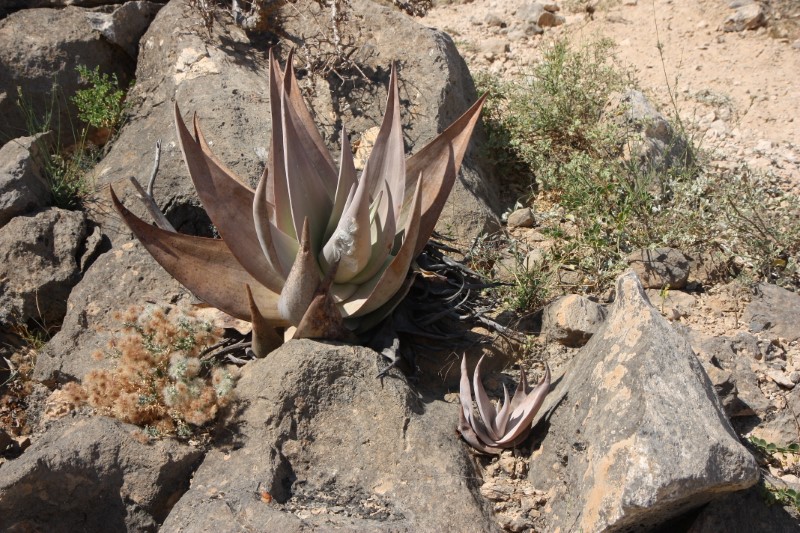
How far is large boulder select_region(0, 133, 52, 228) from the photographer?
363 centimetres

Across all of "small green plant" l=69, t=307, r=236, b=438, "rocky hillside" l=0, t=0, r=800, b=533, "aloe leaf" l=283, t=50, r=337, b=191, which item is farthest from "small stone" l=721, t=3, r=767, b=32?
"small green plant" l=69, t=307, r=236, b=438

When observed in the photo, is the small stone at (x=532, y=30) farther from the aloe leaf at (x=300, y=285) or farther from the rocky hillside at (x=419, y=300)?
the aloe leaf at (x=300, y=285)

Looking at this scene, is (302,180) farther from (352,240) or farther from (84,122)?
(84,122)

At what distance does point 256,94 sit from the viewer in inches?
167

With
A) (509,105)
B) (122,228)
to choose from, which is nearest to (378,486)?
(122,228)

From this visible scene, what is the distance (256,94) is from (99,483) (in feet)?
7.41

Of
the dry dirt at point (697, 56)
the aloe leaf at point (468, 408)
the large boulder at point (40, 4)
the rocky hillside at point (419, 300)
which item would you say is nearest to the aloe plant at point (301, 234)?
the rocky hillside at point (419, 300)

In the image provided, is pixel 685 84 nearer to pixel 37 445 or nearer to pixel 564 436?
pixel 564 436

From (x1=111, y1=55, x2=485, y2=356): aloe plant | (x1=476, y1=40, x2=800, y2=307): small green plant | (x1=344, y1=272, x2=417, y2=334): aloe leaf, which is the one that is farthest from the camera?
(x1=476, y1=40, x2=800, y2=307): small green plant

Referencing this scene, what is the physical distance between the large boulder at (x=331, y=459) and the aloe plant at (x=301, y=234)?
0.65 feet

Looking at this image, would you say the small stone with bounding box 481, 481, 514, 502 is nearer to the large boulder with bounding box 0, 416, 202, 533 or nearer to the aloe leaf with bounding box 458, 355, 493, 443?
the aloe leaf with bounding box 458, 355, 493, 443

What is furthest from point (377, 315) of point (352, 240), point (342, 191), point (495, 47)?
point (495, 47)

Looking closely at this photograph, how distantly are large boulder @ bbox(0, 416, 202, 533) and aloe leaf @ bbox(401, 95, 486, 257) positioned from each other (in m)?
1.36

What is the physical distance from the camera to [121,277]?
140 inches
